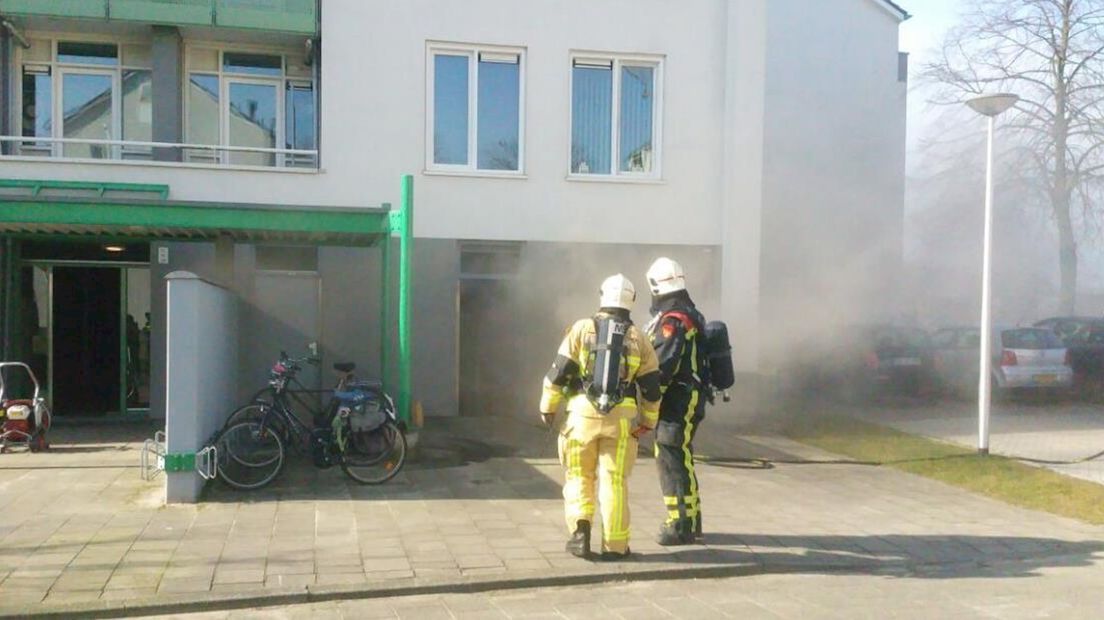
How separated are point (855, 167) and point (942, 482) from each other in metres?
9.03

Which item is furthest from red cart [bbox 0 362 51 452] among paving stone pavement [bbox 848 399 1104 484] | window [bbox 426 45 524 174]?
paving stone pavement [bbox 848 399 1104 484]

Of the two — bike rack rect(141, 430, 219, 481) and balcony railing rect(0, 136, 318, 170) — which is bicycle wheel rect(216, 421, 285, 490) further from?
balcony railing rect(0, 136, 318, 170)

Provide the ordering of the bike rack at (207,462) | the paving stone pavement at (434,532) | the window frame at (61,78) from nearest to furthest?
the paving stone pavement at (434,532) < the bike rack at (207,462) < the window frame at (61,78)

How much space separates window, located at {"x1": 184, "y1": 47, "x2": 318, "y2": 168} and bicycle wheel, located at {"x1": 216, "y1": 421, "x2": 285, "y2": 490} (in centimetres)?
662

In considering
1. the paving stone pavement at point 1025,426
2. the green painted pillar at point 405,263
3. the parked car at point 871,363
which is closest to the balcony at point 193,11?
the green painted pillar at point 405,263

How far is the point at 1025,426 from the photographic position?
48.4 feet

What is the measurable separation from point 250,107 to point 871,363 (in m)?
12.0

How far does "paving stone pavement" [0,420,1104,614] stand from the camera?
6.32 meters

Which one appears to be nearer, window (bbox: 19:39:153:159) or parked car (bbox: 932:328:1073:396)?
window (bbox: 19:39:153:159)

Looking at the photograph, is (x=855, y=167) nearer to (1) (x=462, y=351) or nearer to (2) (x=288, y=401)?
(1) (x=462, y=351)

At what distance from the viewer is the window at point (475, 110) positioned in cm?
1459

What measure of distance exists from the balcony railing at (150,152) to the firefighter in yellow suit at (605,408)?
842 centimetres

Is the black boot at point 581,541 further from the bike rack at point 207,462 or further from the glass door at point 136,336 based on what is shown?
the glass door at point 136,336

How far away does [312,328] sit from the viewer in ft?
48.2
